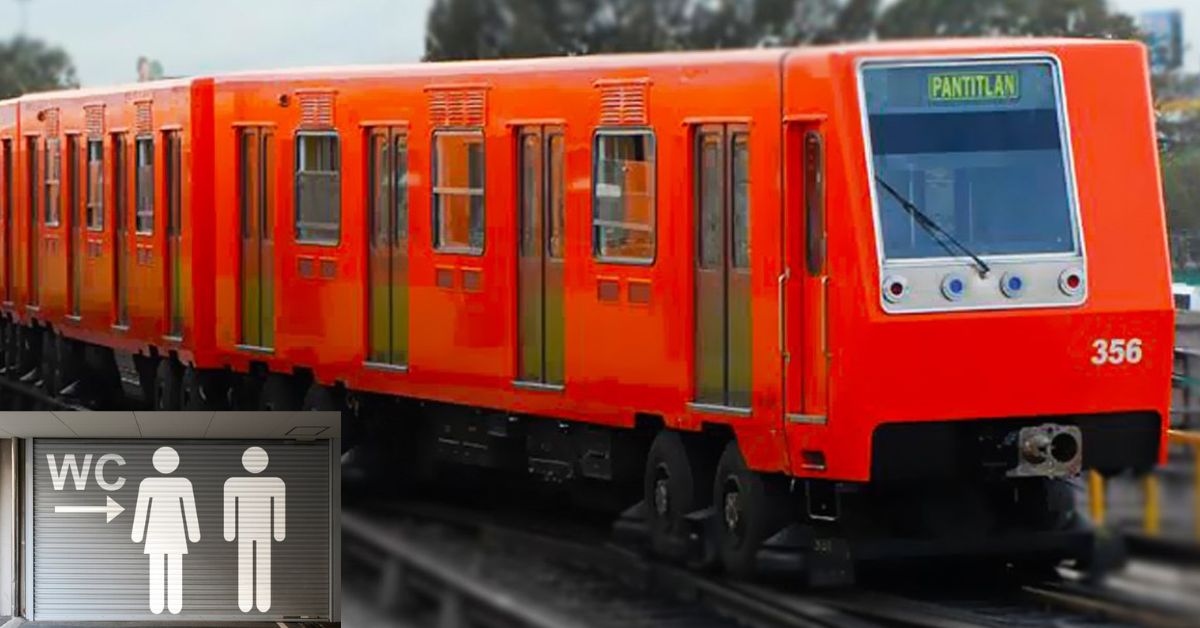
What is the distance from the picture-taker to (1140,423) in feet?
27.5

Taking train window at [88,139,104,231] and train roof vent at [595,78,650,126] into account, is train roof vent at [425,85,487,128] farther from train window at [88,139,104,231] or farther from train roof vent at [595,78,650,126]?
train window at [88,139,104,231]

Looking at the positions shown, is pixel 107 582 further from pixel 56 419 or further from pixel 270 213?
pixel 270 213

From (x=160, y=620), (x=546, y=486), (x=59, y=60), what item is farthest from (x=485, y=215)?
(x=160, y=620)

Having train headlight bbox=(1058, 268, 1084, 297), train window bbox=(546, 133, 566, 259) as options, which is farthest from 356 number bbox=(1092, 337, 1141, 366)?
train window bbox=(546, 133, 566, 259)

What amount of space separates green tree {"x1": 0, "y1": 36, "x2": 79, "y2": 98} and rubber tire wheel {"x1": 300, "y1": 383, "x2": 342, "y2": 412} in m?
1.54

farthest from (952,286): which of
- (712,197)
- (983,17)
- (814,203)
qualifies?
(983,17)

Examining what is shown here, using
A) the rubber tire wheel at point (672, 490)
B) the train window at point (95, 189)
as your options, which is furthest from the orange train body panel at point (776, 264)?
the train window at point (95, 189)

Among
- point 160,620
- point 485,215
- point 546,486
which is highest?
point 485,215

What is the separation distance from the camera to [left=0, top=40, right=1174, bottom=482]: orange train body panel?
25.9ft

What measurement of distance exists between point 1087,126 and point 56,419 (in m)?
6.53

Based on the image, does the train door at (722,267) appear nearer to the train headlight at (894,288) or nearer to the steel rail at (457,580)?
the train headlight at (894,288)

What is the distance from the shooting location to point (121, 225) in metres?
12.4

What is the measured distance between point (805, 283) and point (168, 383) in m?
4.64

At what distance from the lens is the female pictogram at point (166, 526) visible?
→ 13734 millimetres
